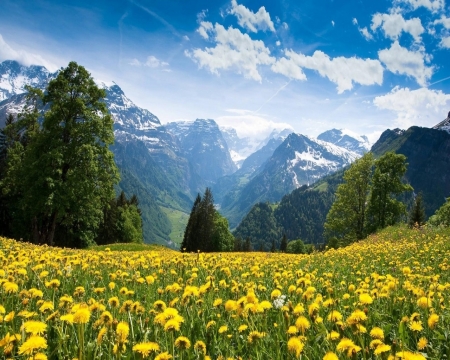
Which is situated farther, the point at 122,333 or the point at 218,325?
the point at 218,325

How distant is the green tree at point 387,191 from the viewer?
40562 millimetres

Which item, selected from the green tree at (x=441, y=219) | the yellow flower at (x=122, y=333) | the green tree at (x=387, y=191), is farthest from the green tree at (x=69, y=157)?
the green tree at (x=387, y=191)

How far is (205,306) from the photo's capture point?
409 centimetres

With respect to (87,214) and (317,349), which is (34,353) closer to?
(317,349)

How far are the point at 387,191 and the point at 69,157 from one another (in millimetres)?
36864

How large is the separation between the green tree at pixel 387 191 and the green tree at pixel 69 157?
105 ft

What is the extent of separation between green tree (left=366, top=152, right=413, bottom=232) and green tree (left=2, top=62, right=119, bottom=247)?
105 feet

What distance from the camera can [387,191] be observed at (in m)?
A: 40.8

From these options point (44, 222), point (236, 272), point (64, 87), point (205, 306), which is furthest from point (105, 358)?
point (44, 222)

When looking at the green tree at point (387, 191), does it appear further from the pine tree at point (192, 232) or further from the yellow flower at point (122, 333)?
the pine tree at point (192, 232)

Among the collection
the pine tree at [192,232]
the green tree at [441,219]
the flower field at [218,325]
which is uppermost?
the green tree at [441,219]

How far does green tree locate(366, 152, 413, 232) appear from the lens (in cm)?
4056

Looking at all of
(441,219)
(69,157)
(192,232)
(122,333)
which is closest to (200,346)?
(122,333)

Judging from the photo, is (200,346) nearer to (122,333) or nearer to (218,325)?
(122,333)
